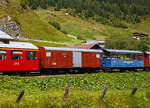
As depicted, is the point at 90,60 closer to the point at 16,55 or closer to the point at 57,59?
the point at 57,59

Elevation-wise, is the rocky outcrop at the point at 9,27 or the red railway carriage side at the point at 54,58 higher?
the rocky outcrop at the point at 9,27

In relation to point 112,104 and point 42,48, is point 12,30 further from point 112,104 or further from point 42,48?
point 112,104

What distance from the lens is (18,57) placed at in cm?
2477

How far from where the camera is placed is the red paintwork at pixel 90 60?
108 ft

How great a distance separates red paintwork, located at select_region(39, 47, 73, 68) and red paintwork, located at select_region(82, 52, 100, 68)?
253 centimetres

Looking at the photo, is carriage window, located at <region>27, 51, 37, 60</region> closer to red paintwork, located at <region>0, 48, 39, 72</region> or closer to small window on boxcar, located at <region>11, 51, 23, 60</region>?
red paintwork, located at <region>0, 48, 39, 72</region>

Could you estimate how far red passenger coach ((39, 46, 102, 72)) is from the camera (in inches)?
1133

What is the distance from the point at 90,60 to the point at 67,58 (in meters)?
4.45

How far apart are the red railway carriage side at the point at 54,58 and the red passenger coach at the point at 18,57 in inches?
92.1

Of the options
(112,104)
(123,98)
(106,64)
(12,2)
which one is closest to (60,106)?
(112,104)

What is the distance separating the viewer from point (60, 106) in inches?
526

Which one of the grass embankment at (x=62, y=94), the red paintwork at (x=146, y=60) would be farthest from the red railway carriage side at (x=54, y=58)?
the red paintwork at (x=146, y=60)

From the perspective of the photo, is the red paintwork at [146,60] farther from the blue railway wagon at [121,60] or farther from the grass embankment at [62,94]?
the grass embankment at [62,94]

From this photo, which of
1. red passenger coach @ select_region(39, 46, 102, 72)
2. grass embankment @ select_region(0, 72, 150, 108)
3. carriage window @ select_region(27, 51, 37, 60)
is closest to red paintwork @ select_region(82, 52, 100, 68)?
red passenger coach @ select_region(39, 46, 102, 72)
